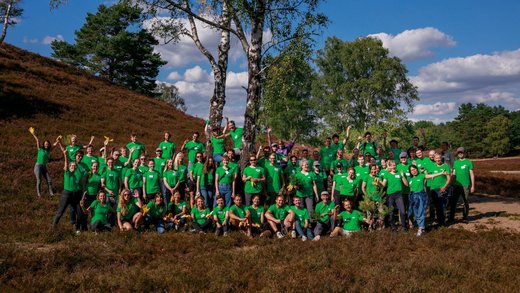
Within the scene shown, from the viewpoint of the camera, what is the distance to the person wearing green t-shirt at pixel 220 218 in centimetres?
1142

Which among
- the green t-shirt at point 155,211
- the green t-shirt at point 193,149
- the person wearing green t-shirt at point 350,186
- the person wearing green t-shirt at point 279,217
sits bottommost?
the person wearing green t-shirt at point 279,217

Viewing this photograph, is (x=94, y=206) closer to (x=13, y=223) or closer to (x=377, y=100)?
(x=13, y=223)

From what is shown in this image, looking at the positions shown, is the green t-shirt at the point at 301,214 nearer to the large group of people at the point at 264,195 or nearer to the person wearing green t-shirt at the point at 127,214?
the large group of people at the point at 264,195

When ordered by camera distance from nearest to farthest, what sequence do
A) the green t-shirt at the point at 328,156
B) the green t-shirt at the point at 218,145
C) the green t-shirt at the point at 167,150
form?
1. the green t-shirt at the point at 218,145
2. the green t-shirt at the point at 328,156
3. the green t-shirt at the point at 167,150

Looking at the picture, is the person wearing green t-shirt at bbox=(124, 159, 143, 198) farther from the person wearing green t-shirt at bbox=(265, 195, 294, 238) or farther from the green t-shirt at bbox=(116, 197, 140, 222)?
the person wearing green t-shirt at bbox=(265, 195, 294, 238)

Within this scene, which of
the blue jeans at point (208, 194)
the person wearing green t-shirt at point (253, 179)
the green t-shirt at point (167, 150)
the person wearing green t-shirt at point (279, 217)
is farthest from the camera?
the green t-shirt at point (167, 150)

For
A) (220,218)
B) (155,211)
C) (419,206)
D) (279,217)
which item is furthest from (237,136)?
(419,206)

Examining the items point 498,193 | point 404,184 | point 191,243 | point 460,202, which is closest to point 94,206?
point 191,243

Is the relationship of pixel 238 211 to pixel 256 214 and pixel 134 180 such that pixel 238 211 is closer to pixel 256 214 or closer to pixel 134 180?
pixel 256 214

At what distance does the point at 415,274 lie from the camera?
26.4 feet

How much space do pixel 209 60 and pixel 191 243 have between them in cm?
774

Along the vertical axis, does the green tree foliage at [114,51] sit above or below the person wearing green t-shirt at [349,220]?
above

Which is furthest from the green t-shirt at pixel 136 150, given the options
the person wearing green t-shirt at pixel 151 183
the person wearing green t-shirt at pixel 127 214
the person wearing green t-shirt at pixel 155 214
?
the person wearing green t-shirt at pixel 155 214

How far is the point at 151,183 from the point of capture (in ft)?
41.8
